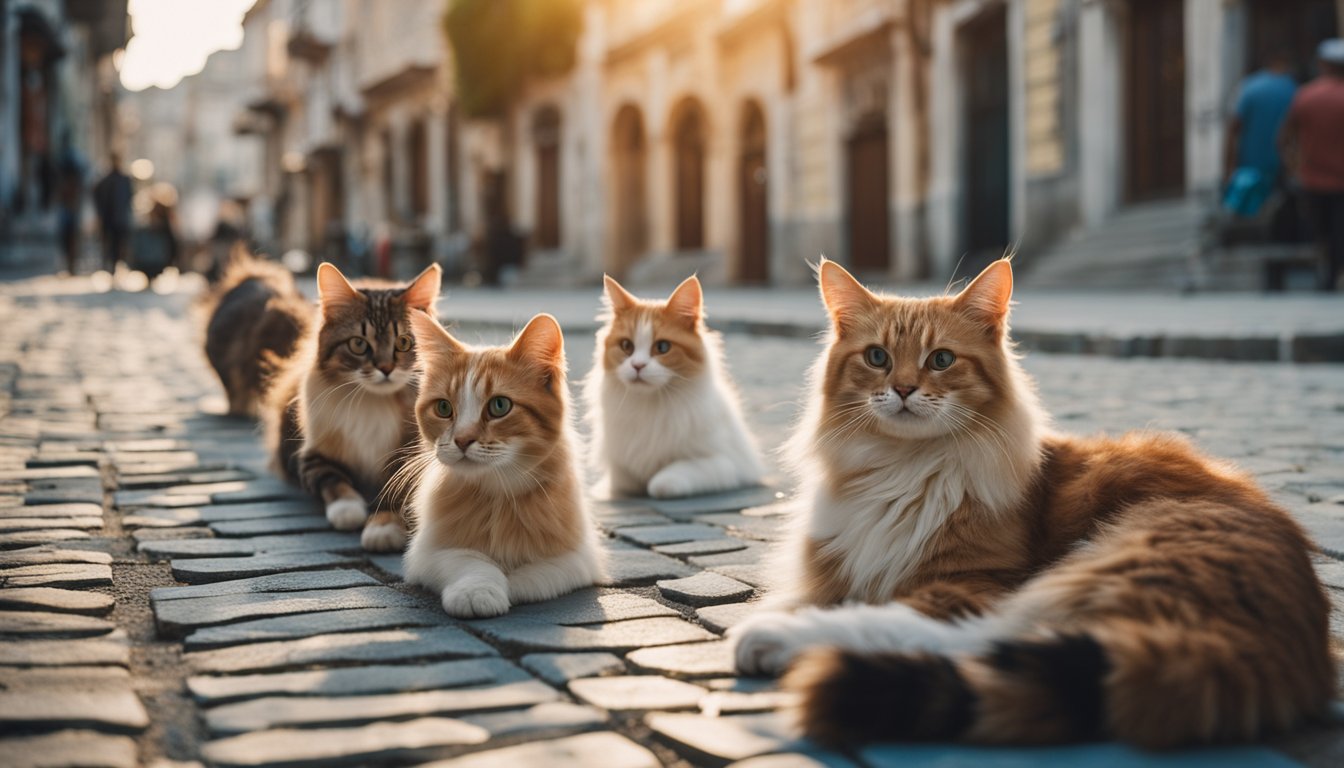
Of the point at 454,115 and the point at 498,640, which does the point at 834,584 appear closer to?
the point at 498,640

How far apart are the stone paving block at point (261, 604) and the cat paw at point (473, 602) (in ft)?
0.57

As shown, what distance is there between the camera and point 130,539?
4.13m

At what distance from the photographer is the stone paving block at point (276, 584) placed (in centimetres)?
337

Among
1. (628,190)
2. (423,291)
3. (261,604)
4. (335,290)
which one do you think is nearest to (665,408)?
(423,291)

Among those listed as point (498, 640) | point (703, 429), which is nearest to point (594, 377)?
point (703, 429)

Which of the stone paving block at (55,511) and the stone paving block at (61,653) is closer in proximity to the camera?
the stone paving block at (61,653)

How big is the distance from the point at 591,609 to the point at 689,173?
26.2m

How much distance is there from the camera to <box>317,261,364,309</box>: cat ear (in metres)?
4.55

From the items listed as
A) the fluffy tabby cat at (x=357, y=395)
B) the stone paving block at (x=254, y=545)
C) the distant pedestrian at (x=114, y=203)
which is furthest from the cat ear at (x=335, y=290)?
the distant pedestrian at (x=114, y=203)

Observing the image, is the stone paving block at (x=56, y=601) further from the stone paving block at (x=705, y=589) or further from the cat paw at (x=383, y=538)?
the stone paving block at (x=705, y=589)

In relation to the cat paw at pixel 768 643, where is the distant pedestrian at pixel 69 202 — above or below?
above

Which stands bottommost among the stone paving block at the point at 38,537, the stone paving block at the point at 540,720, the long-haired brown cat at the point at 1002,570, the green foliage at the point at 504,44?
the stone paving block at the point at 540,720

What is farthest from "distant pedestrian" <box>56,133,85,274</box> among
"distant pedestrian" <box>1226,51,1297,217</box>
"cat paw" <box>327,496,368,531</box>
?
"cat paw" <box>327,496,368,531</box>

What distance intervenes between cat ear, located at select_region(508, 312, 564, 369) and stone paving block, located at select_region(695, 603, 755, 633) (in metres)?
0.81
